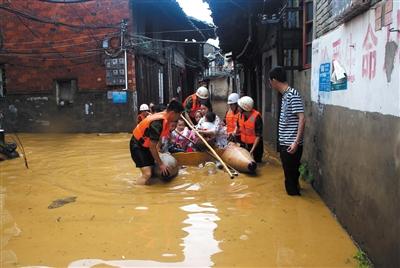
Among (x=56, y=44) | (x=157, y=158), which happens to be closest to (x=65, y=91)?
(x=56, y=44)

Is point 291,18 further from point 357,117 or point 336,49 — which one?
point 357,117

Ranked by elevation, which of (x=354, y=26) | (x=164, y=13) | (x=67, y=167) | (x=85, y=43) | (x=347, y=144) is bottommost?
(x=67, y=167)

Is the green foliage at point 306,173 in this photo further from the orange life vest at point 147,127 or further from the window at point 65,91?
the window at point 65,91

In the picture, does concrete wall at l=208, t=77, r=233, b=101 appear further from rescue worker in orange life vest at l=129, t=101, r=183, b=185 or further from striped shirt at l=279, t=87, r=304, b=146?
striped shirt at l=279, t=87, r=304, b=146

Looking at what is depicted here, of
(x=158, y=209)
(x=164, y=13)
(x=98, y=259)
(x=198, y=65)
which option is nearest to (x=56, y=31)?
(x=164, y=13)

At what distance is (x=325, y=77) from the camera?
551 cm

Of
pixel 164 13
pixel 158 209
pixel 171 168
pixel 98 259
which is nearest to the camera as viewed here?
pixel 98 259

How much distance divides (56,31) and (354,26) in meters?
13.8

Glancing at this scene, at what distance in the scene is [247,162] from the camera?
7137 mm

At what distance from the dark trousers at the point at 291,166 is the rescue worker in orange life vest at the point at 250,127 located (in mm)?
1873

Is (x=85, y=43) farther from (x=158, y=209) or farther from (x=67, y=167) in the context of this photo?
(x=158, y=209)

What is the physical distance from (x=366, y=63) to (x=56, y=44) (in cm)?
1426

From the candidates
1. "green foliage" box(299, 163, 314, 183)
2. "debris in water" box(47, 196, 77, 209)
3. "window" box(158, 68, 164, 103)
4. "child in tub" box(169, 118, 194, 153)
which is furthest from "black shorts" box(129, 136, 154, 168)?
"window" box(158, 68, 164, 103)

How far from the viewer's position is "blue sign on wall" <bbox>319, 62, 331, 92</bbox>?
17.5 feet
